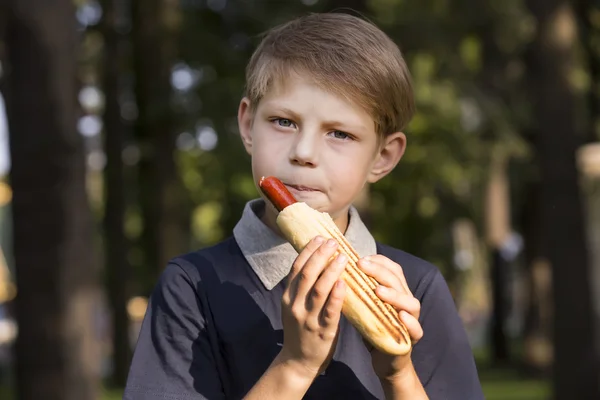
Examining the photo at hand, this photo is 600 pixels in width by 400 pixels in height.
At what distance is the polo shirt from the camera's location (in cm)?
227

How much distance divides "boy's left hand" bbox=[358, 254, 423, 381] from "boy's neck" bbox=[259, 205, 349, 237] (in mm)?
312

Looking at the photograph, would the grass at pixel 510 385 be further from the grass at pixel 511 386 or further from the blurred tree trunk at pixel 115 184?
the blurred tree trunk at pixel 115 184

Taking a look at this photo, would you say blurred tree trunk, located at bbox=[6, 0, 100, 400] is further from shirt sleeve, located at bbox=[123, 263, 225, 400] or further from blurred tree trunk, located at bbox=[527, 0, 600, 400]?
shirt sleeve, located at bbox=[123, 263, 225, 400]

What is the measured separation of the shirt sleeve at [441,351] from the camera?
7.73 feet

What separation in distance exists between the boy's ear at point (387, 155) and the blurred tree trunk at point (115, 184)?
53.1 ft

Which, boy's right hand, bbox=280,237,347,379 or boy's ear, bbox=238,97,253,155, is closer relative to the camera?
boy's right hand, bbox=280,237,347,379

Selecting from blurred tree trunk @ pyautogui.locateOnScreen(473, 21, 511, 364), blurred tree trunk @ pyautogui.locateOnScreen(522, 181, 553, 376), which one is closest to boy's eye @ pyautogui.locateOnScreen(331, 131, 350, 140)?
blurred tree trunk @ pyautogui.locateOnScreen(473, 21, 511, 364)

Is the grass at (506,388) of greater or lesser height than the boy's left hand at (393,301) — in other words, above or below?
below

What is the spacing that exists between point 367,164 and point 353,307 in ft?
1.43

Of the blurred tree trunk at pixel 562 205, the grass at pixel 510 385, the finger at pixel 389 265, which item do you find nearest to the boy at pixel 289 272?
the finger at pixel 389 265

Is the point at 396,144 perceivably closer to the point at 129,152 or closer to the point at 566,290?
the point at 566,290

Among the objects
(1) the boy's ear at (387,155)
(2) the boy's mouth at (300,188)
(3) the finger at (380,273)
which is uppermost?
(1) the boy's ear at (387,155)

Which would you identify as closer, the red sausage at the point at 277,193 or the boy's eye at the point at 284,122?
the red sausage at the point at 277,193

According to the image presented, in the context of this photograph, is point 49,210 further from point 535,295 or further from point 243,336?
point 535,295
